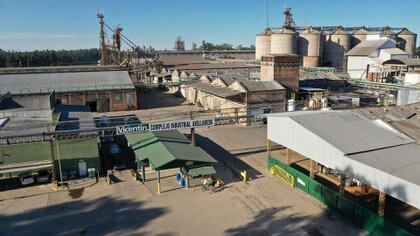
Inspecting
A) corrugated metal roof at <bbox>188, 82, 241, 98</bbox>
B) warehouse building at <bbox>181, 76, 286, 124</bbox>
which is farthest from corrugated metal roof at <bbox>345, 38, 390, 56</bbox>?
warehouse building at <bbox>181, 76, 286, 124</bbox>

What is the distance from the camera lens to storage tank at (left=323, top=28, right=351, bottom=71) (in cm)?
9275

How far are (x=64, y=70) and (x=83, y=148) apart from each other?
1582 inches

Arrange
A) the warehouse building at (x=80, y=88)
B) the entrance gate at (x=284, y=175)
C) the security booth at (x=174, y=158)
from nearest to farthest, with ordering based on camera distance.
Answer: the security booth at (x=174, y=158)
the entrance gate at (x=284, y=175)
the warehouse building at (x=80, y=88)

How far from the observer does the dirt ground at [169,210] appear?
19547 mm

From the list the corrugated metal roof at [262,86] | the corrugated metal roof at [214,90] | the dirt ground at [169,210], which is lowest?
the dirt ground at [169,210]

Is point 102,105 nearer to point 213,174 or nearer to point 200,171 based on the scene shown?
point 213,174

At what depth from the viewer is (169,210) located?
Result: 21.8 meters

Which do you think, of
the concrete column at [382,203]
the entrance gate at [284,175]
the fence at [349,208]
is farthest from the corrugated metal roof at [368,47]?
the concrete column at [382,203]

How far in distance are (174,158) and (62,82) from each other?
39.3m

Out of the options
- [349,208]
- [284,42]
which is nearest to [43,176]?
[349,208]

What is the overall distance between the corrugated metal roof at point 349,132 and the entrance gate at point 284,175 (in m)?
4.07

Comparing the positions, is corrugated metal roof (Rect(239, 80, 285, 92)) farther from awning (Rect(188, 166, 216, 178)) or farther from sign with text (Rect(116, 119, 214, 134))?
awning (Rect(188, 166, 216, 178))

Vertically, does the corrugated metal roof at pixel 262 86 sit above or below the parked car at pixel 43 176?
above

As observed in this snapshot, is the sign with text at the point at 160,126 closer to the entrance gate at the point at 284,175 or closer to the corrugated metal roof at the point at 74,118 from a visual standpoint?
the corrugated metal roof at the point at 74,118
